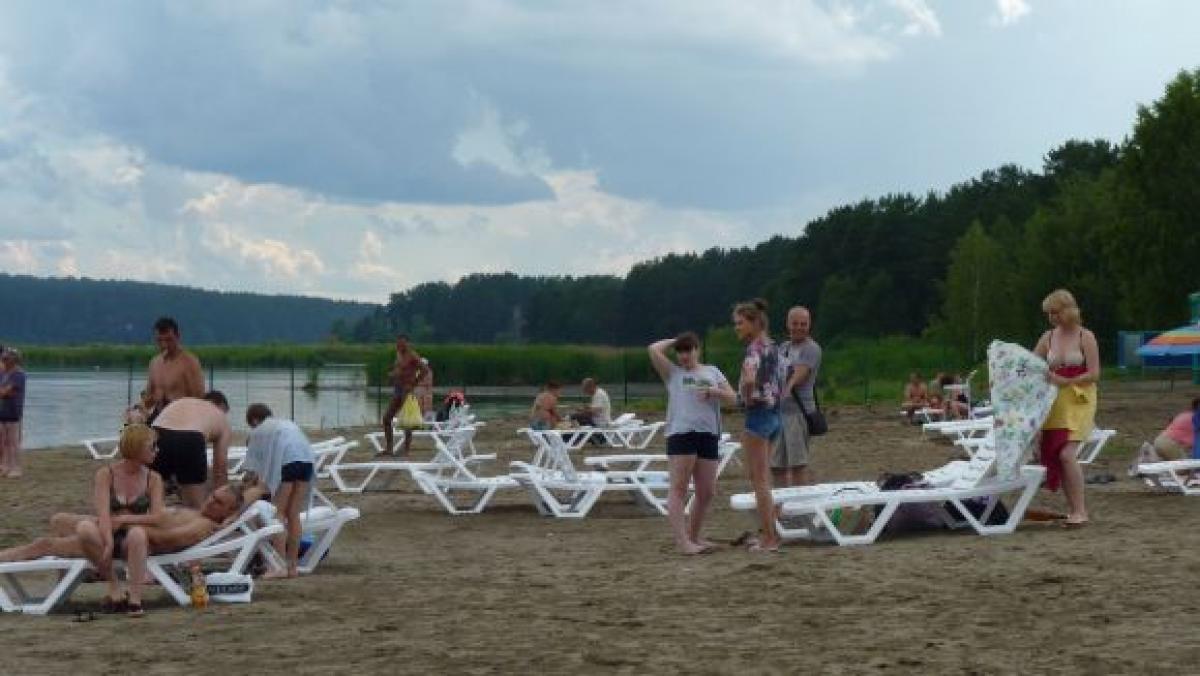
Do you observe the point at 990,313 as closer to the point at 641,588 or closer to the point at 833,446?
the point at 833,446

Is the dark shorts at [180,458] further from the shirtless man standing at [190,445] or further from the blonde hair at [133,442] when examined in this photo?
the blonde hair at [133,442]

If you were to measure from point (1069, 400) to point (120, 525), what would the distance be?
530cm

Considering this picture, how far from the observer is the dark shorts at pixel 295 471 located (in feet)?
31.7

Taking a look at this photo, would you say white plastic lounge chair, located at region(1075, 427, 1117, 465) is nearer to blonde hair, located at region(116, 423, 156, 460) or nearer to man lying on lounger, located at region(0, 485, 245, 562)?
man lying on lounger, located at region(0, 485, 245, 562)

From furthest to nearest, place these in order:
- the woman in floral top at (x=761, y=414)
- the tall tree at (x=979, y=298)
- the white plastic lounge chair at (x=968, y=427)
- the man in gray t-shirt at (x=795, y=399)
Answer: the tall tree at (x=979, y=298), the white plastic lounge chair at (x=968, y=427), the man in gray t-shirt at (x=795, y=399), the woman in floral top at (x=761, y=414)

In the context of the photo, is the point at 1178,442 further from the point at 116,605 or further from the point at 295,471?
the point at 116,605

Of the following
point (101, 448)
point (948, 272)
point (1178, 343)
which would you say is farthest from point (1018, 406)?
point (948, 272)

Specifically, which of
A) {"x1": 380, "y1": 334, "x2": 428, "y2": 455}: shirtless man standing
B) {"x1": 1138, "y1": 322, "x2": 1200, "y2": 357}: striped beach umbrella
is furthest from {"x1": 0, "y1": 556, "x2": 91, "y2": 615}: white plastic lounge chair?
{"x1": 1138, "y1": 322, "x2": 1200, "y2": 357}: striped beach umbrella

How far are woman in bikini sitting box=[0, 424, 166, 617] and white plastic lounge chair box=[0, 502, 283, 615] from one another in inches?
3.2

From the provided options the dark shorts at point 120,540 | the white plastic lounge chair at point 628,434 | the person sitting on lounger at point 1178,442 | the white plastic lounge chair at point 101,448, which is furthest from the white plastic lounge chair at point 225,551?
the white plastic lounge chair at point 101,448

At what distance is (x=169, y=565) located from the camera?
8.69 metres

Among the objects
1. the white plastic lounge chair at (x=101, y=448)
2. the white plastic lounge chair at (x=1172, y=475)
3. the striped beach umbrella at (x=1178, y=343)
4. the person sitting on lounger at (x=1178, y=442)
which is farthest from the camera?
the striped beach umbrella at (x=1178, y=343)

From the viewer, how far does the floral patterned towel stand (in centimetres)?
1022

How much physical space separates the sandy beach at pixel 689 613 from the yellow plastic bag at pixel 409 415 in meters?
8.73
